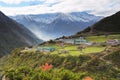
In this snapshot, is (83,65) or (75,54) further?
(75,54)

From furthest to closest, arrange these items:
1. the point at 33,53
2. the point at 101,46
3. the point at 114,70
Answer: the point at 33,53
the point at 101,46
the point at 114,70

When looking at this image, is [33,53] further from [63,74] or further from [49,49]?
[63,74]

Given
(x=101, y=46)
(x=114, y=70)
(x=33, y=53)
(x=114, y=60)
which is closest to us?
(x=114, y=70)

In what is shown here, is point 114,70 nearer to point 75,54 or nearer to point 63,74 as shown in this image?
point 75,54

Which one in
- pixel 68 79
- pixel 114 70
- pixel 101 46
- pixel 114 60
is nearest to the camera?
pixel 68 79

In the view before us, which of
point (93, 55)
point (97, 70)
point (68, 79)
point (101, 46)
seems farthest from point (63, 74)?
point (101, 46)

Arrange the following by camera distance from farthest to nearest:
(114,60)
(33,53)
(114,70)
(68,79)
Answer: (33,53), (114,60), (114,70), (68,79)


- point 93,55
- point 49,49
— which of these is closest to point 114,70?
point 93,55

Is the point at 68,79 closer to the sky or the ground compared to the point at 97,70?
closer to the sky

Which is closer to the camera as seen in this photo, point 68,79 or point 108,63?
point 68,79
